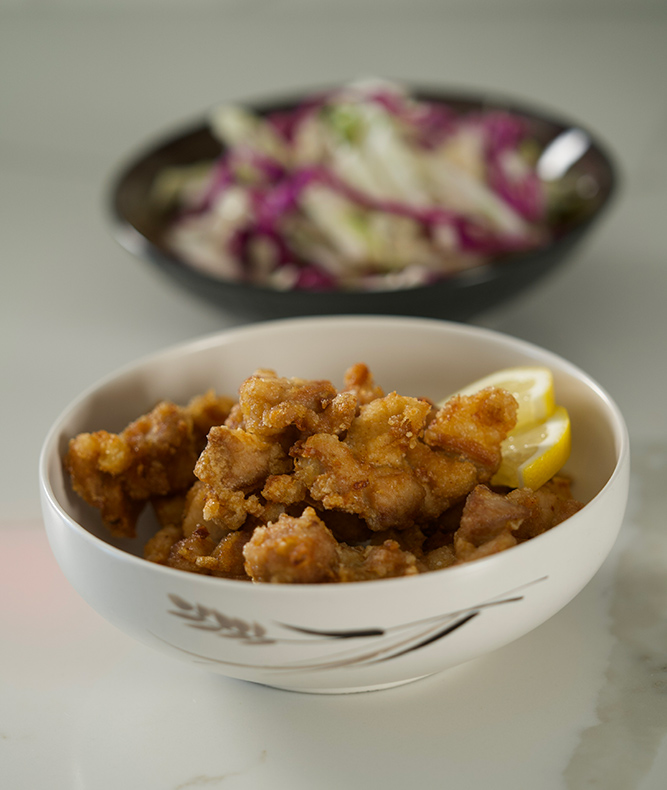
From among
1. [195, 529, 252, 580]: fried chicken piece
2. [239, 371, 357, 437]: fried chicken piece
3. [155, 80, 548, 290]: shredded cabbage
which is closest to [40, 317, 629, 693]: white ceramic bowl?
[195, 529, 252, 580]: fried chicken piece

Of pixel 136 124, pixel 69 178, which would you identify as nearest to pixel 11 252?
pixel 69 178

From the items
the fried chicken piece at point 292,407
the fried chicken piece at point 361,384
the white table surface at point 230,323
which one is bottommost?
the white table surface at point 230,323

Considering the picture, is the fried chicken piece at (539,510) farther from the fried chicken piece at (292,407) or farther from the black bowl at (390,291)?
the black bowl at (390,291)

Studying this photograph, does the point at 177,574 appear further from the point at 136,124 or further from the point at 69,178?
the point at 136,124

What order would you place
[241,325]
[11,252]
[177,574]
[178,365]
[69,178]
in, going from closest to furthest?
[177,574], [178,365], [241,325], [11,252], [69,178]

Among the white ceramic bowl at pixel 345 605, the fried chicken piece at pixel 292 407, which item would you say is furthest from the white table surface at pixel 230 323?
the fried chicken piece at pixel 292 407

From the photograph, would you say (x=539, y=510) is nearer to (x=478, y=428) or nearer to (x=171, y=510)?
(x=478, y=428)
